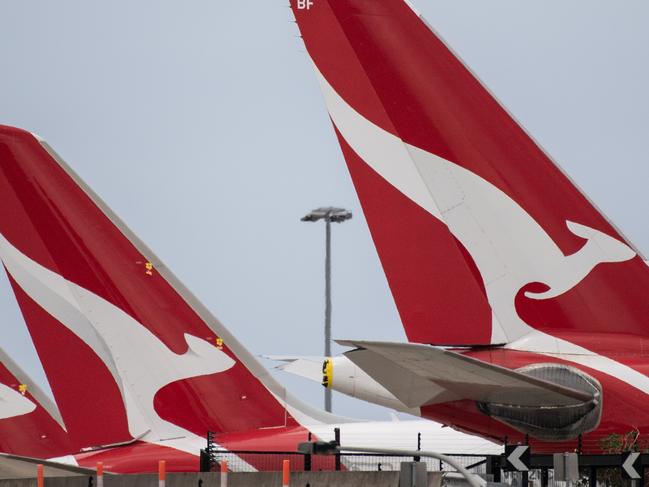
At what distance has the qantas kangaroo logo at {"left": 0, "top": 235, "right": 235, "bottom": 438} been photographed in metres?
28.8

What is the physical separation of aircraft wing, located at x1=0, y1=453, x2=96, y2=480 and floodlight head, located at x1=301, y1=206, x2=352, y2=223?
2719 centimetres

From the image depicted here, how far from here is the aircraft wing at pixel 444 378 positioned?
50.4ft

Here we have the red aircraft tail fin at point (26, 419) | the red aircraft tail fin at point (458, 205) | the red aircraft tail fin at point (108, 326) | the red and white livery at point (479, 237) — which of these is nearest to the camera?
the red and white livery at point (479, 237)

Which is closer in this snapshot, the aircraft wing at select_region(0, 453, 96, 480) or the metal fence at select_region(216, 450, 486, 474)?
the aircraft wing at select_region(0, 453, 96, 480)

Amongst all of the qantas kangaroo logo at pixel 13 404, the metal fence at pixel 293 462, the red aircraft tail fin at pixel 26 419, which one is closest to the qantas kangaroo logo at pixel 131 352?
the metal fence at pixel 293 462

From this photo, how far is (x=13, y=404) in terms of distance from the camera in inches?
1383

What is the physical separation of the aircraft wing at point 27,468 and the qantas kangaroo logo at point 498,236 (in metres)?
6.11

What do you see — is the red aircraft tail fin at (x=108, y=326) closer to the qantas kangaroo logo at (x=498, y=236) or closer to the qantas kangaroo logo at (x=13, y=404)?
the qantas kangaroo logo at (x=13, y=404)

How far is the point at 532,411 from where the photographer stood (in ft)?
58.7

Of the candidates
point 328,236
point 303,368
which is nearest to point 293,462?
point 303,368

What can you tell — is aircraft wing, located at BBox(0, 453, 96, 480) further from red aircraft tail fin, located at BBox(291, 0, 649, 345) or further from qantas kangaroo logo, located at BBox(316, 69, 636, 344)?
qantas kangaroo logo, located at BBox(316, 69, 636, 344)

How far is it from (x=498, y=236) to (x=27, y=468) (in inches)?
325

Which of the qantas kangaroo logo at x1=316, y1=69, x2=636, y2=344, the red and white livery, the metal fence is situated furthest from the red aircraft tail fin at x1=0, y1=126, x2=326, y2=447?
the qantas kangaroo logo at x1=316, y1=69, x2=636, y2=344

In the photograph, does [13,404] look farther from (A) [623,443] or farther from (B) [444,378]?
(B) [444,378]
